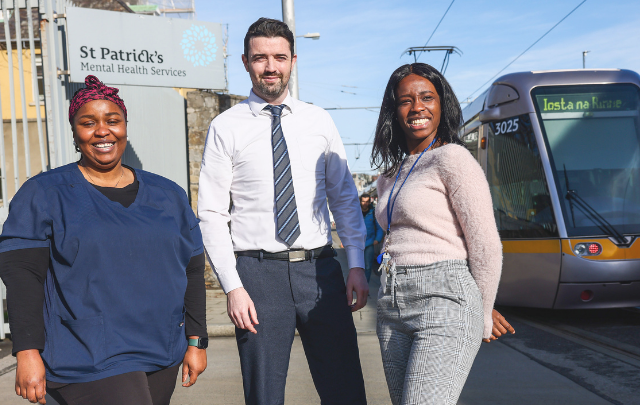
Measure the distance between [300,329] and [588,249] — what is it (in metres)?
5.30

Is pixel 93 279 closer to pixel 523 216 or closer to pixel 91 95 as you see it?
pixel 91 95

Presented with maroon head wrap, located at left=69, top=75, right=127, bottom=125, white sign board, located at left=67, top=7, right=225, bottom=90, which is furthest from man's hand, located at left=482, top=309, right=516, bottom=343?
white sign board, located at left=67, top=7, right=225, bottom=90

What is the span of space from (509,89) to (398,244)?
6123mm

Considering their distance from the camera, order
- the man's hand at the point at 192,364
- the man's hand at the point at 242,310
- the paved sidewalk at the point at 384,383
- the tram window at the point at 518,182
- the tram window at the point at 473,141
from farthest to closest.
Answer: the tram window at the point at 473,141, the tram window at the point at 518,182, the paved sidewalk at the point at 384,383, the man's hand at the point at 242,310, the man's hand at the point at 192,364

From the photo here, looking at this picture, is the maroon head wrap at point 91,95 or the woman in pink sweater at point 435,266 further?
the maroon head wrap at point 91,95

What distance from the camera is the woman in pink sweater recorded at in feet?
6.86

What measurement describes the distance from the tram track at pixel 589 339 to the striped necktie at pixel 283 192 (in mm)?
4005

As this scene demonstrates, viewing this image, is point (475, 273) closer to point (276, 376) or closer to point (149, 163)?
point (276, 376)

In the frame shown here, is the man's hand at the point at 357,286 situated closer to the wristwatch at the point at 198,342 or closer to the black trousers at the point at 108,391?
the wristwatch at the point at 198,342

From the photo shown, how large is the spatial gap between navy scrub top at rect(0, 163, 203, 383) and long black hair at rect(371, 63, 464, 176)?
0.95 metres

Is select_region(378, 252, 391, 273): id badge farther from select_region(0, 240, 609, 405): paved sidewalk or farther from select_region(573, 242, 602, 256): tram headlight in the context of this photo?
select_region(573, 242, 602, 256): tram headlight

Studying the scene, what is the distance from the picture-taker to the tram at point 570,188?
274 inches

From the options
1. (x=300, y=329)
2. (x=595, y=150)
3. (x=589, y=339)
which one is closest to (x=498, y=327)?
(x=300, y=329)

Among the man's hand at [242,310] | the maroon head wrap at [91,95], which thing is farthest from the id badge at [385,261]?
the maroon head wrap at [91,95]
